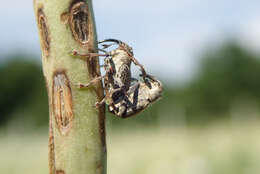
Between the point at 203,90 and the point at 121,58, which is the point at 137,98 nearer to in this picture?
the point at 121,58

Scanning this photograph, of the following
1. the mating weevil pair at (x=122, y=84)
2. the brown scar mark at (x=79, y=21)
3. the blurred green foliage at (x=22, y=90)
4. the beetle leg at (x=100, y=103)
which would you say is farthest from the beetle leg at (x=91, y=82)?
the blurred green foliage at (x=22, y=90)

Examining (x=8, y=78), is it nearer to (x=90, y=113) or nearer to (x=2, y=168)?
(x=2, y=168)

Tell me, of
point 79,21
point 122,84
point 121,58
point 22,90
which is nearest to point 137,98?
point 122,84

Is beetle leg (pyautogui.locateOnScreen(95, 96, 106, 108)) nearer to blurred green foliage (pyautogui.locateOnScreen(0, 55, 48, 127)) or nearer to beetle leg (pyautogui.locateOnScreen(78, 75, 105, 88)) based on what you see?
beetle leg (pyautogui.locateOnScreen(78, 75, 105, 88))

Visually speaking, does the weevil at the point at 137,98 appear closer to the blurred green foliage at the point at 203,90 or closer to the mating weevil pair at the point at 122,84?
the mating weevil pair at the point at 122,84

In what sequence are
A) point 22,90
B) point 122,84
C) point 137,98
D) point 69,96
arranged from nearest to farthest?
point 69,96, point 122,84, point 137,98, point 22,90

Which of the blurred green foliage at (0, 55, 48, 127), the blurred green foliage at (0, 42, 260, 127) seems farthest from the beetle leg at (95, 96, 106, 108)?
the blurred green foliage at (0, 55, 48, 127)
